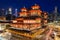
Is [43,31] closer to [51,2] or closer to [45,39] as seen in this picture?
[45,39]

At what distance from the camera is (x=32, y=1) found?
318 cm

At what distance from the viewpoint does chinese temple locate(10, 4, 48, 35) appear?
2.96m

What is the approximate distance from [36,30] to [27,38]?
0.26 metres

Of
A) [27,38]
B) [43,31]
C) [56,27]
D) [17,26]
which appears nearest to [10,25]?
[17,26]

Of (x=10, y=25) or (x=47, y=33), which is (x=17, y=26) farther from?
(x=47, y=33)

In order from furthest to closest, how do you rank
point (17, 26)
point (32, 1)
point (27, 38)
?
point (32, 1), point (17, 26), point (27, 38)

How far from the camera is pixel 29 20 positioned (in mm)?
3014

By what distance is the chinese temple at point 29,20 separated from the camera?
9.73ft

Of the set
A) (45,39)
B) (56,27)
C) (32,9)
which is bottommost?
(45,39)

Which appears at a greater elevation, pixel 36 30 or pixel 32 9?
pixel 32 9

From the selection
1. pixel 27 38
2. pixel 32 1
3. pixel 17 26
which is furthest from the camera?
pixel 32 1

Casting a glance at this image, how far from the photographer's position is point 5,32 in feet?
9.93

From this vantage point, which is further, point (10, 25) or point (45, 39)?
point (10, 25)

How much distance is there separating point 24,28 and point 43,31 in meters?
0.40
